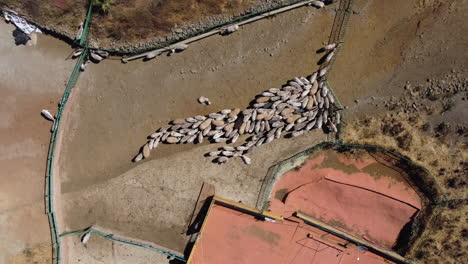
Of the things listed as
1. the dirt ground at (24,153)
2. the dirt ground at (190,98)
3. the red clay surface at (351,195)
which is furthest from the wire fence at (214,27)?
the red clay surface at (351,195)

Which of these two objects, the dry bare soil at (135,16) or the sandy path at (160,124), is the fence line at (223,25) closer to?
the dry bare soil at (135,16)

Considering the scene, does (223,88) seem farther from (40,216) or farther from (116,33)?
(40,216)

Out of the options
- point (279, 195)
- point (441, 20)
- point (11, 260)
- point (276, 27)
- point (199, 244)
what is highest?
point (441, 20)

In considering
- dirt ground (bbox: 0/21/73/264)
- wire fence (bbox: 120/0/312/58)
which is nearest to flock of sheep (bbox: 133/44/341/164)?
wire fence (bbox: 120/0/312/58)

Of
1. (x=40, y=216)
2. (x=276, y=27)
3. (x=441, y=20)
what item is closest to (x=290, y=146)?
(x=276, y=27)

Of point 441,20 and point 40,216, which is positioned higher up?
point 441,20

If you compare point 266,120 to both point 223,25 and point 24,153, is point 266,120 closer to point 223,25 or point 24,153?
point 223,25

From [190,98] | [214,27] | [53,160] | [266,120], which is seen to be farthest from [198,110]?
[53,160]
